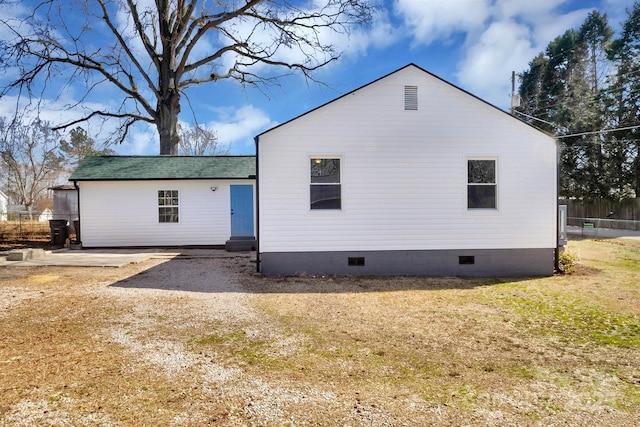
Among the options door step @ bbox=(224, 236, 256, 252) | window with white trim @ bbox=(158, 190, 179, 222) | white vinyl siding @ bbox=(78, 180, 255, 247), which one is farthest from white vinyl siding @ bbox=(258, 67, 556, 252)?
window with white trim @ bbox=(158, 190, 179, 222)

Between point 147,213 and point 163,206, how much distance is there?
627mm

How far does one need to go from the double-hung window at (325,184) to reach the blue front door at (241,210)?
5.42 metres

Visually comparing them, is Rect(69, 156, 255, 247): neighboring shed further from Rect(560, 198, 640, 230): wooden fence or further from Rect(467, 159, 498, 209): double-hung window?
Rect(560, 198, 640, 230): wooden fence

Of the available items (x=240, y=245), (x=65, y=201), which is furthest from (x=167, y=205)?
(x=65, y=201)

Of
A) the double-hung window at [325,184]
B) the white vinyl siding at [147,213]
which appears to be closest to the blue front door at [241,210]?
the white vinyl siding at [147,213]

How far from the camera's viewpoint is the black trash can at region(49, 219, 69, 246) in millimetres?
13586

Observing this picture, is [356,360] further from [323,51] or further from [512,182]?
[323,51]

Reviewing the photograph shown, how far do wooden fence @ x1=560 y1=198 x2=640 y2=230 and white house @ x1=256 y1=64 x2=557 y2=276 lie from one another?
17446 millimetres

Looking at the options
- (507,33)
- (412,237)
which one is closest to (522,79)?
(507,33)

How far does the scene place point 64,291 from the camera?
6.79 m

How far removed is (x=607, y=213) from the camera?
23734mm

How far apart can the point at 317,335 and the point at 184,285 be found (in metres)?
4.02

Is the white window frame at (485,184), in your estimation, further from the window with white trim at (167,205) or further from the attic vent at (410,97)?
the window with white trim at (167,205)

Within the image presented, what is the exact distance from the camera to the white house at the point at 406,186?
8.28 metres
